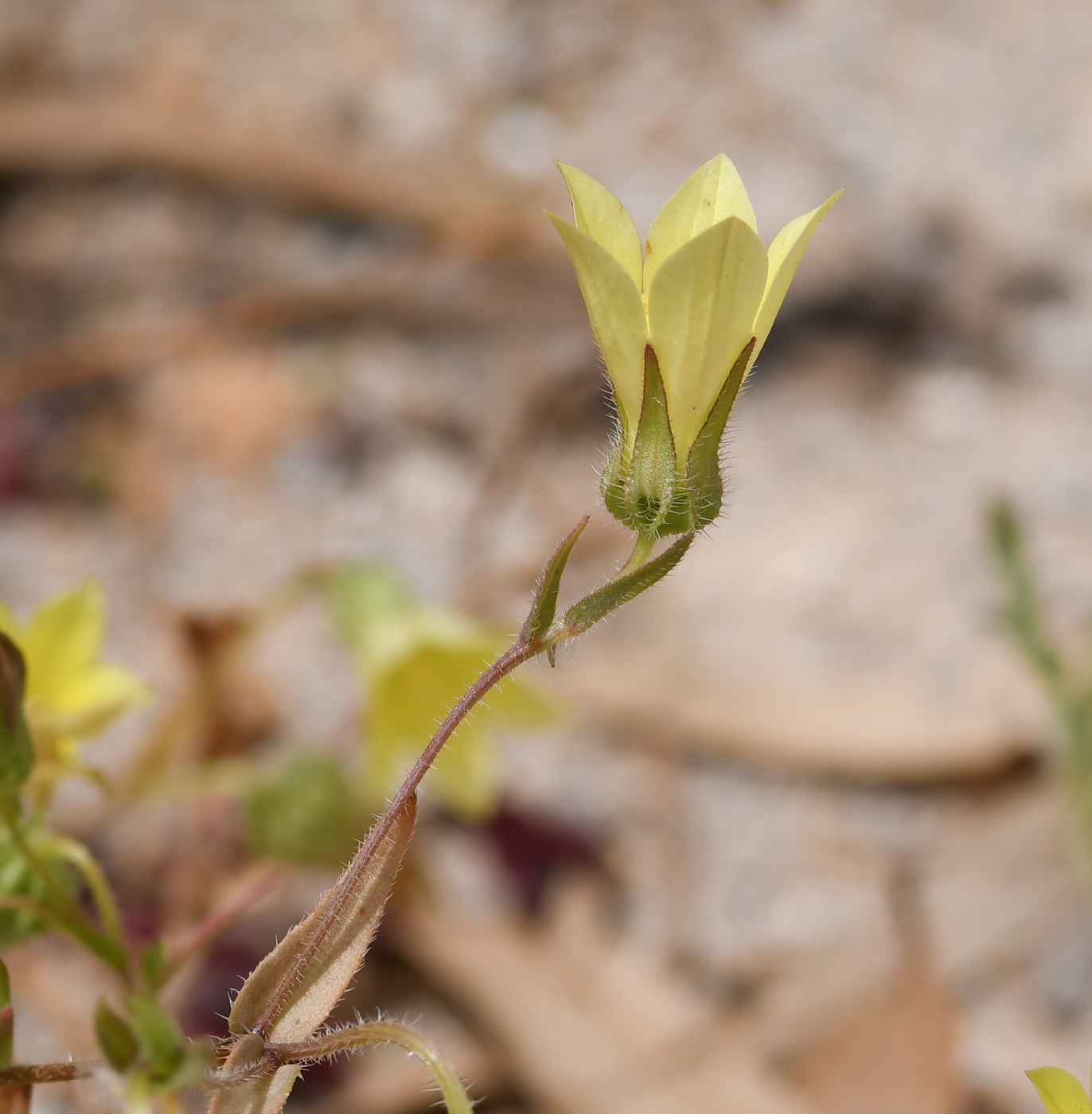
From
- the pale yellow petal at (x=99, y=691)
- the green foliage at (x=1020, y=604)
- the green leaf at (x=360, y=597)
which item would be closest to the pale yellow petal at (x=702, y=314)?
the pale yellow petal at (x=99, y=691)

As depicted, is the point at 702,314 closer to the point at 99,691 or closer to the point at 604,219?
the point at 604,219

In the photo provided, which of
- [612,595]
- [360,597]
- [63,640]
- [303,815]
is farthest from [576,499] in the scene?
[612,595]

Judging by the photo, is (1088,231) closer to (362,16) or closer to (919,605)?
(919,605)

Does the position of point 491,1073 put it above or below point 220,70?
below

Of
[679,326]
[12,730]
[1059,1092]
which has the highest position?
[679,326]

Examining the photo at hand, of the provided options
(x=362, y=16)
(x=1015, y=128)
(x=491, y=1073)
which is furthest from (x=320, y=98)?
(x=491, y=1073)

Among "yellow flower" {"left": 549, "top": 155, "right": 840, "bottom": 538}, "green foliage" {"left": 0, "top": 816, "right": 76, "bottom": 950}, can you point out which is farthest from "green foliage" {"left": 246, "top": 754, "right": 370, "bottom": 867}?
"yellow flower" {"left": 549, "top": 155, "right": 840, "bottom": 538}
